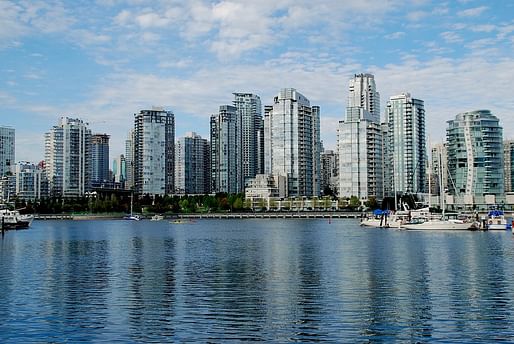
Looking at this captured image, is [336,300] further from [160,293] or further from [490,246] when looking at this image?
[490,246]

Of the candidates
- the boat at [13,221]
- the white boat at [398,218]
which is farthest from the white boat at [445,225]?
the boat at [13,221]

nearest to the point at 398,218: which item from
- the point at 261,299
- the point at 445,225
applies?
the point at 445,225

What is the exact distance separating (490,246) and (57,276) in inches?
2065

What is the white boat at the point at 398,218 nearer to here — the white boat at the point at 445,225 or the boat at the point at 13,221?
the white boat at the point at 445,225

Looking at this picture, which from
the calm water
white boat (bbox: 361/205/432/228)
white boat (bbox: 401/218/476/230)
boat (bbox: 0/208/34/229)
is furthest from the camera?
boat (bbox: 0/208/34/229)

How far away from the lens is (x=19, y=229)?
504 feet

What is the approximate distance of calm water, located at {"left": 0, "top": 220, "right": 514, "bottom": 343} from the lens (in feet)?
96.6

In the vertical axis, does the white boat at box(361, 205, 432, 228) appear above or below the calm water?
above

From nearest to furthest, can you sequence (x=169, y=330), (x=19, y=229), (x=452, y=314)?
(x=169, y=330) < (x=452, y=314) < (x=19, y=229)

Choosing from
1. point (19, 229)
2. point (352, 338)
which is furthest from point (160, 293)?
point (19, 229)

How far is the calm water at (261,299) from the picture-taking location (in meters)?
29.5

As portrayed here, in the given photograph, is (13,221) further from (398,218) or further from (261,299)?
(261,299)

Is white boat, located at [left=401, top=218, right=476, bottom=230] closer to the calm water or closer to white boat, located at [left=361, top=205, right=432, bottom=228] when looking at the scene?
white boat, located at [left=361, top=205, right=432, bottom=228]

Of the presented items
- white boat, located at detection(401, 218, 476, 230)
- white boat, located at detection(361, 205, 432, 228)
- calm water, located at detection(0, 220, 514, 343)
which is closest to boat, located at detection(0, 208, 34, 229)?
white boat, located at detection(361, 205, 432, 228)
